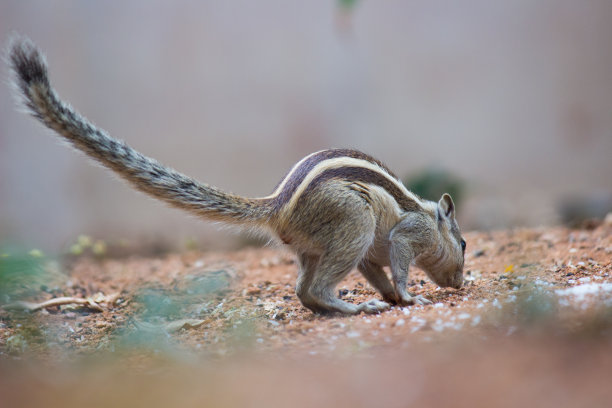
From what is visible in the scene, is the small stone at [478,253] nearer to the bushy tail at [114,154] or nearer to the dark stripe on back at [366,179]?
the dark stripe on back at [366,179]

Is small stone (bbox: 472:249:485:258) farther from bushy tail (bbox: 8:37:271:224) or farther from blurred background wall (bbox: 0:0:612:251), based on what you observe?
blurred background wall (bbox: 0:0:612:251)

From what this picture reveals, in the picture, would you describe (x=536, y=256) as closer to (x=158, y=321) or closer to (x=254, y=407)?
(x=158, y=321)

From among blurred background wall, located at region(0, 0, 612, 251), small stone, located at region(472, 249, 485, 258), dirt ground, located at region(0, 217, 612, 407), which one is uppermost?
blurred background wall, located at region(0, 0, 612, 251)

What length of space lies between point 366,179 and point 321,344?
68.6 inches

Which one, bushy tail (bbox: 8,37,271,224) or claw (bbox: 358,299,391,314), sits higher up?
bushy tail (bbox: 8,37,271,224)

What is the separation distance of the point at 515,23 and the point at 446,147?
8.85 ft

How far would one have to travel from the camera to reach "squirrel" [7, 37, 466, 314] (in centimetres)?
413

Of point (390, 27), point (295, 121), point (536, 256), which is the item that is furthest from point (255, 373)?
point (390, 27)

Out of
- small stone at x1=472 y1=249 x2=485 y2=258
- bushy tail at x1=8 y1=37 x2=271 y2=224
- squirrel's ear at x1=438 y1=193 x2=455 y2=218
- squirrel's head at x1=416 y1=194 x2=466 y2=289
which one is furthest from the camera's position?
small stone at x1=472 y1=249 x2=485 y2=258

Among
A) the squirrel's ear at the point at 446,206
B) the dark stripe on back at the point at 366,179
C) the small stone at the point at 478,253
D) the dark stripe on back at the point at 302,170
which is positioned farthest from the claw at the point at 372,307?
the small stone at the point at 478,253

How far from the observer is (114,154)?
4.29 m

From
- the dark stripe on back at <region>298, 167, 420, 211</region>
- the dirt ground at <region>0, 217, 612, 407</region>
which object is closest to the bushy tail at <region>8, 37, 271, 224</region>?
the dark stripe on back at <region>298, 167, 420, 211</region>

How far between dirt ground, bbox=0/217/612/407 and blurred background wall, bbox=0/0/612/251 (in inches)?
197

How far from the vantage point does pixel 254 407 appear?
2.63 metres
